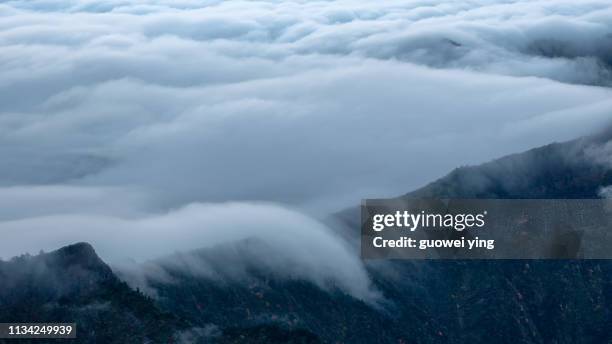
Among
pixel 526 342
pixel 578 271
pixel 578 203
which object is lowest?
pixel 526 342

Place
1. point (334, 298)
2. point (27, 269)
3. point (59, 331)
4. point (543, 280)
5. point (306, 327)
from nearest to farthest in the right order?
1. point (59, 331)
2. point (27, 269)
3. point (306, 327)
4. point (334, 298)
5. point (543, 280)

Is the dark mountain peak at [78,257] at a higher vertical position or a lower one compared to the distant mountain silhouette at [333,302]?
higher

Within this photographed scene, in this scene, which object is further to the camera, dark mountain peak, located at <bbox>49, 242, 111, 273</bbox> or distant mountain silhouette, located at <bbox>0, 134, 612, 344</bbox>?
dark mountain peak, located at <bbox>49, 242, 111, 273</bbox>

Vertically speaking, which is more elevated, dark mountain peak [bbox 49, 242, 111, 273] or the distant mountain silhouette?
dark mountain peak [bbox 49, 242, 111, 273]

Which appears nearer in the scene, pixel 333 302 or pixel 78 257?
pixel 78 257

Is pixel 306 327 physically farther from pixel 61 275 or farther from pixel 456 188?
pixel 456 188

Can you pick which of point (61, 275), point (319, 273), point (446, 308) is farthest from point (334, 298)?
point (61, 275)

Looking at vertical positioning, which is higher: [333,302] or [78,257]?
[78,257]

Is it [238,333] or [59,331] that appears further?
[238,333]

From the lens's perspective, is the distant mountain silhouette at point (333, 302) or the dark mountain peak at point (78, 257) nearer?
the distant mountain silhouette at point (333, 302)

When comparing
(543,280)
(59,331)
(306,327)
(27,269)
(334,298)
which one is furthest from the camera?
(543,280)

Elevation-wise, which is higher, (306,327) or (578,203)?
(578,203)
